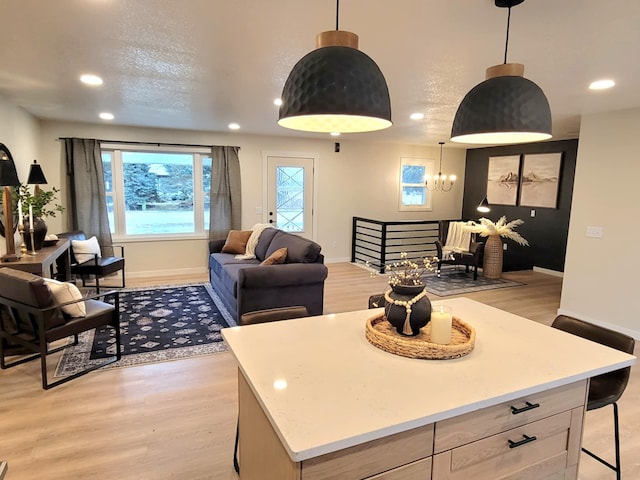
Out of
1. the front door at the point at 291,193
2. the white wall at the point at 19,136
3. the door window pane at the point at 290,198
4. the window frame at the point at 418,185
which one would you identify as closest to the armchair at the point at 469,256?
the window frame at the point at 418,185

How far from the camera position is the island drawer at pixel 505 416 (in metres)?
1.23

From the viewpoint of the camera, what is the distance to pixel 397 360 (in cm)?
151

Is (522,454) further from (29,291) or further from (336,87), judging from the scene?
(29,291)

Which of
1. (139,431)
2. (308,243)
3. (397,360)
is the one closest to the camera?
(397,360)

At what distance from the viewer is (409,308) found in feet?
5.35

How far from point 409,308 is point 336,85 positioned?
3.15ft

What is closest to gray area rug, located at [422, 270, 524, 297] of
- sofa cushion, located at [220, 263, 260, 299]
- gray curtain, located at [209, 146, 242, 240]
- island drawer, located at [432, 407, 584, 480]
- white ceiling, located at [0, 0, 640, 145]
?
white ceiling, located at [0, 0, 640, 145]

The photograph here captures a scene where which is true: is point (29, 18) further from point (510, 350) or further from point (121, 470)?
point (510, 350)

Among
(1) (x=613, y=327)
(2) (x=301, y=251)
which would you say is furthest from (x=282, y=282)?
(1) (x=613, y=327)

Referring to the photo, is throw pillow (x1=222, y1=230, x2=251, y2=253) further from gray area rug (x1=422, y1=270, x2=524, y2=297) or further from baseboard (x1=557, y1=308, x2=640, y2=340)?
baseboard (x1=557, y1=308, x2=640, y2=340)

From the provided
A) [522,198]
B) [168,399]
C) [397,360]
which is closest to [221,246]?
[168,399]

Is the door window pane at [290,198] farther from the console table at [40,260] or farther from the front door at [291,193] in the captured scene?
the console table at [40,260]

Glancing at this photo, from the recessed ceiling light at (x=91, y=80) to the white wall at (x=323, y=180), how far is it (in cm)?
263

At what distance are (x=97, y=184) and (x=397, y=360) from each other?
573 centimetres
